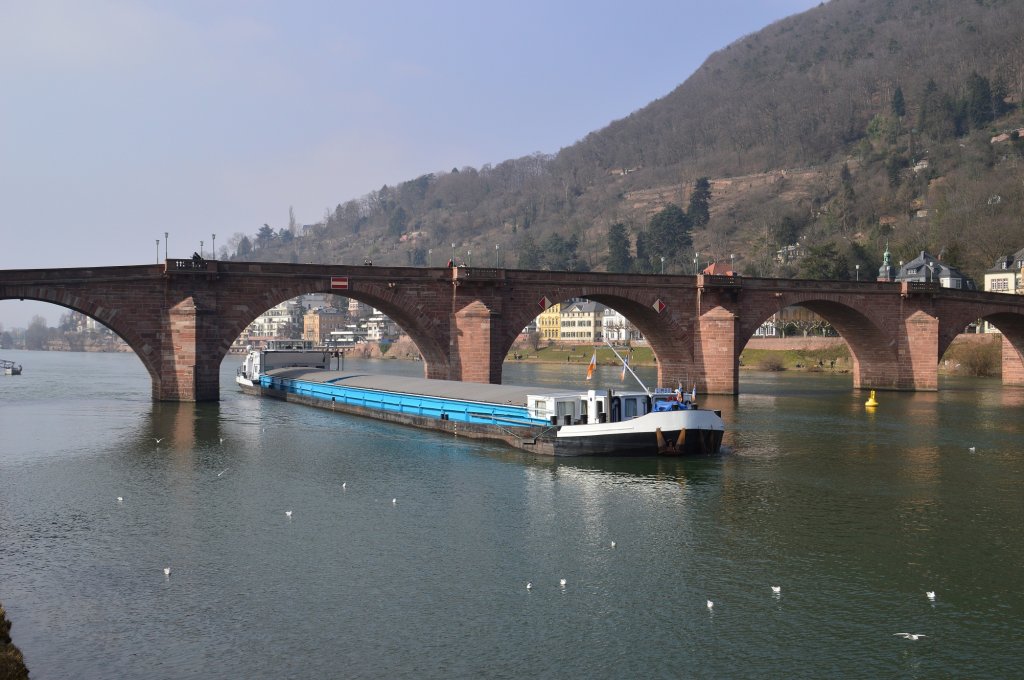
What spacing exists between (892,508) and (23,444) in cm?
4152

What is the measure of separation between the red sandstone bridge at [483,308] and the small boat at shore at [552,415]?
7958mm

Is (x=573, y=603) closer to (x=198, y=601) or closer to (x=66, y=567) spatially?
(x=198, y=601)

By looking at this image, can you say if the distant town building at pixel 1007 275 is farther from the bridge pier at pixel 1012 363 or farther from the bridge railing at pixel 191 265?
the bridge railing at pixel 191 265

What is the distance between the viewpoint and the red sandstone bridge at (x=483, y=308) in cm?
6562

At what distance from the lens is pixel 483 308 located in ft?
241

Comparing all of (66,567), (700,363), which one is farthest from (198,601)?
(700,363)

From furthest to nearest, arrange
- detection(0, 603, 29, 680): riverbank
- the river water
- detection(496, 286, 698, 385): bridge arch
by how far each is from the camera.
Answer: detection(496, 286, 698, 385): bridge arch
the river water
detection(0, 603, 29, 680): riverbank

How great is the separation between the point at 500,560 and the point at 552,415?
63.8ft

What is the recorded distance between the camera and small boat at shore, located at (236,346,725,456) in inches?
1743

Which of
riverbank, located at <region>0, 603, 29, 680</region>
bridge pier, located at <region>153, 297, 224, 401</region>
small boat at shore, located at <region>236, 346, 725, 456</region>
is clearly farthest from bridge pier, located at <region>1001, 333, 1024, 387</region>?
riverbank, located at <region>0, 603, 29, 680</region>

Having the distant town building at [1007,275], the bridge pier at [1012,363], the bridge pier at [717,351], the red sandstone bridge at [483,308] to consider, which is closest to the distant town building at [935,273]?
the distant town building at [1007,275]

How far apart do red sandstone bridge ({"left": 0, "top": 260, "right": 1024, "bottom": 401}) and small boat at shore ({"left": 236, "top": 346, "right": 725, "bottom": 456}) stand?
796 centimetres

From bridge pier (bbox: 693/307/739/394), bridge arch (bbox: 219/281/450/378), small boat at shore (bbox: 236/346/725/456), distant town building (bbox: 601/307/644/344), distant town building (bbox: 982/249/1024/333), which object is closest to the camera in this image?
small boat at shore (bbox: 236/346/725/456)

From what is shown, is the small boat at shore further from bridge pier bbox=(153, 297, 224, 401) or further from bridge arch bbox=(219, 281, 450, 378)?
bridge pier bbox=(153, 297, 224, 401)
